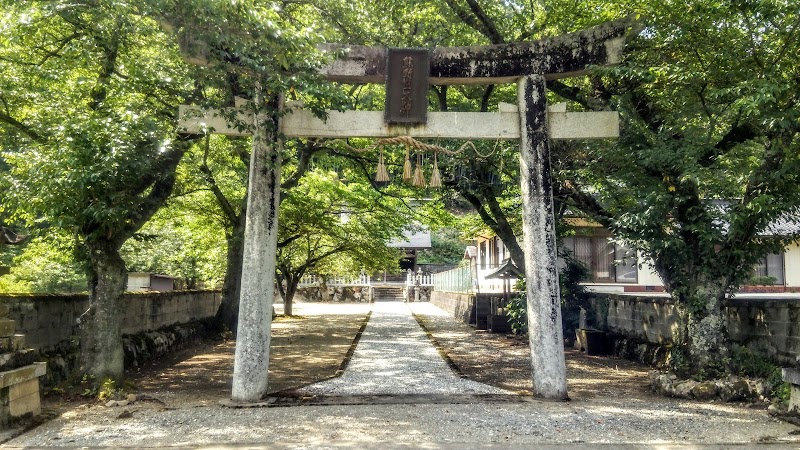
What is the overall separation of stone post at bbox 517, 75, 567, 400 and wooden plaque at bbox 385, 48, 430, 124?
1.41 meters

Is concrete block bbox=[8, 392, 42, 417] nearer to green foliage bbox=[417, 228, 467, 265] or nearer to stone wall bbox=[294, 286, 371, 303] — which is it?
stone wall bbox=[294, 286, 371, 303]

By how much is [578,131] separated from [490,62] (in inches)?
62.1

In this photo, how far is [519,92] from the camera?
8383mm

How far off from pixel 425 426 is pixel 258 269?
116 inches

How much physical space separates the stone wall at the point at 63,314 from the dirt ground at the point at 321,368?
1.00 meters

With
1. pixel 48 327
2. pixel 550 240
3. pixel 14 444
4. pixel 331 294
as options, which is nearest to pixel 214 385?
pixel 48 327

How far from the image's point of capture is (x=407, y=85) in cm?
813

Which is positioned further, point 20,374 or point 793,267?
point 793,267

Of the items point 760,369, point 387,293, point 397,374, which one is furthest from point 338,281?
point 760,369

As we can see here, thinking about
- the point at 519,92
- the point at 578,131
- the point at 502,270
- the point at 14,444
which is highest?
the point at 519,92

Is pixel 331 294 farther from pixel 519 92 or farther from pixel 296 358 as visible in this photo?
pixel 519 92

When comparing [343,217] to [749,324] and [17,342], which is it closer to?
[749,324]

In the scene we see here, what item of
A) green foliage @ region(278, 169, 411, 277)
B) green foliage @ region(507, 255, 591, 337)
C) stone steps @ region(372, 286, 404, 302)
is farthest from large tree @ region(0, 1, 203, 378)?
stone steps @ region(372, 286, 404, 302)

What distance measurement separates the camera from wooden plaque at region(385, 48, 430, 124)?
26.7 ft
